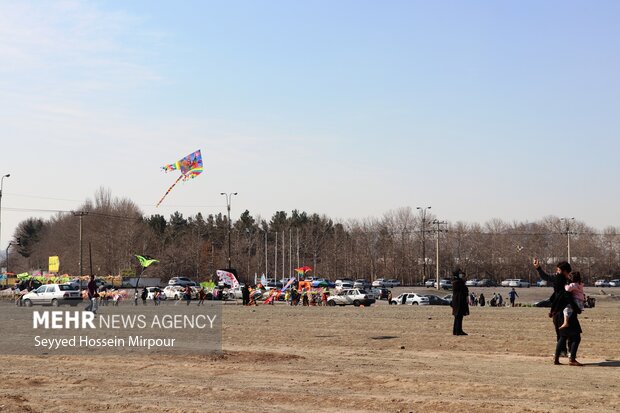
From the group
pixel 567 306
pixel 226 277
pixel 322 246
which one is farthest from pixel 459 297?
pixel 322 246

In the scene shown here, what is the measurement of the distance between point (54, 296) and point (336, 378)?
37.7 metres

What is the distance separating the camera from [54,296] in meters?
47.0

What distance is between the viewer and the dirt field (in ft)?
35.5

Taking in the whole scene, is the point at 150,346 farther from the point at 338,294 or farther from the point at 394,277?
the point at 394,277

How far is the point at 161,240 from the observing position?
4978 inches

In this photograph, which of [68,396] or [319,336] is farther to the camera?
[319,336]

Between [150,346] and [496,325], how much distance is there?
476 inches

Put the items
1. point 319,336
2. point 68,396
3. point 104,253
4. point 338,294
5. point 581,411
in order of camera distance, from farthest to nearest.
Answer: point 104,253, point 338,294, point 319,336, point 68,396, point 581,411

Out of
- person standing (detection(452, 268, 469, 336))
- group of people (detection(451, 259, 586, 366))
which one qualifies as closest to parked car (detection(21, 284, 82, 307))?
person standing (detection(452, 268, 469, 336))

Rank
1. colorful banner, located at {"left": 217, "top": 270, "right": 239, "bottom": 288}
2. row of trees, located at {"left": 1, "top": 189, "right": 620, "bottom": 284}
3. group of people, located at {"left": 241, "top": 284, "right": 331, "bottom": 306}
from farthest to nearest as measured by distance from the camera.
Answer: row of trees, located at {"left": 1, "top": 189, "right": 620, "bottom": 284} < colorful banner, located at {"left": 217, "top": 270, "right": 239, "bottom": 288} < group of people, located at {"left": 241, "top": 284, "right": 331, "bottom": 306}

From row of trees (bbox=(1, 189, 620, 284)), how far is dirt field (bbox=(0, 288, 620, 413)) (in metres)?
95.3

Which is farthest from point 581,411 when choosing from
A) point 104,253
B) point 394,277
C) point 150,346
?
point 394,277

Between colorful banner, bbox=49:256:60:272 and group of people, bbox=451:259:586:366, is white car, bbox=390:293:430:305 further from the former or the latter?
colorful banner, bbox=49:256:60:272

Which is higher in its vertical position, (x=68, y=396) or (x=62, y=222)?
(x=62, y=222)
